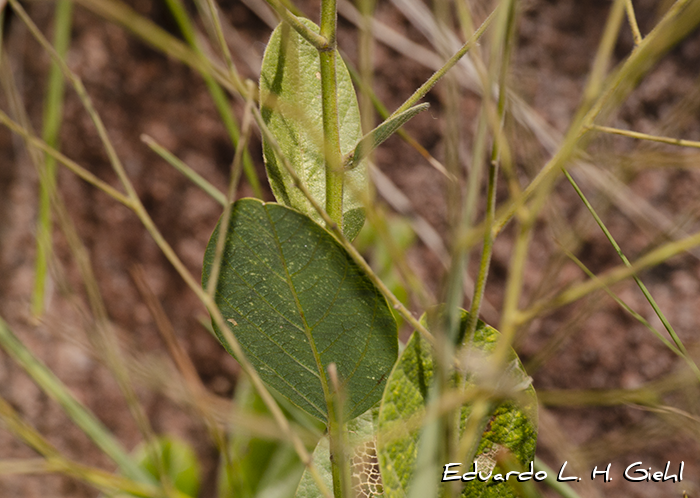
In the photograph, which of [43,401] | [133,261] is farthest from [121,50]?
[43,401]

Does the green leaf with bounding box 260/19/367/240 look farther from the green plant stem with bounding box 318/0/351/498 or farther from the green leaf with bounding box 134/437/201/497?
the green leaf with bounding box 134/437/201/497

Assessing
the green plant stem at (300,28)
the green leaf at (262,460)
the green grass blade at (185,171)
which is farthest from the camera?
the green leaf at (262,460)

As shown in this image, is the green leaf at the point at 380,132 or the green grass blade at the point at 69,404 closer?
the green leaf at the point at 380,132

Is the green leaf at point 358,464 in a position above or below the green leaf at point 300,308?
below

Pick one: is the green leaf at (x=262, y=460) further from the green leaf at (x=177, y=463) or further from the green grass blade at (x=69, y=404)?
the green grass blade at (x=69, y=404)

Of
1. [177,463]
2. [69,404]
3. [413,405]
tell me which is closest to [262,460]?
[177,463]

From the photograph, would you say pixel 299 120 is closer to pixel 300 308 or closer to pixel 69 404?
pixel 300 308

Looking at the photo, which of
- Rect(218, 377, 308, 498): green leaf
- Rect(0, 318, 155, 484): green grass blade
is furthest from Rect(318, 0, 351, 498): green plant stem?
Rect(218, 377, 308, 498): green leaf

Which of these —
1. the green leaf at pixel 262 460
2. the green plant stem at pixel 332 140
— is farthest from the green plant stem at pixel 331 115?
the green leaf at pixel 262 460

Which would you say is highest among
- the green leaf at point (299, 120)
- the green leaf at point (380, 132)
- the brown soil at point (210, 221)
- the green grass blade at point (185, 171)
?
the brown soil at point (210, 221)
